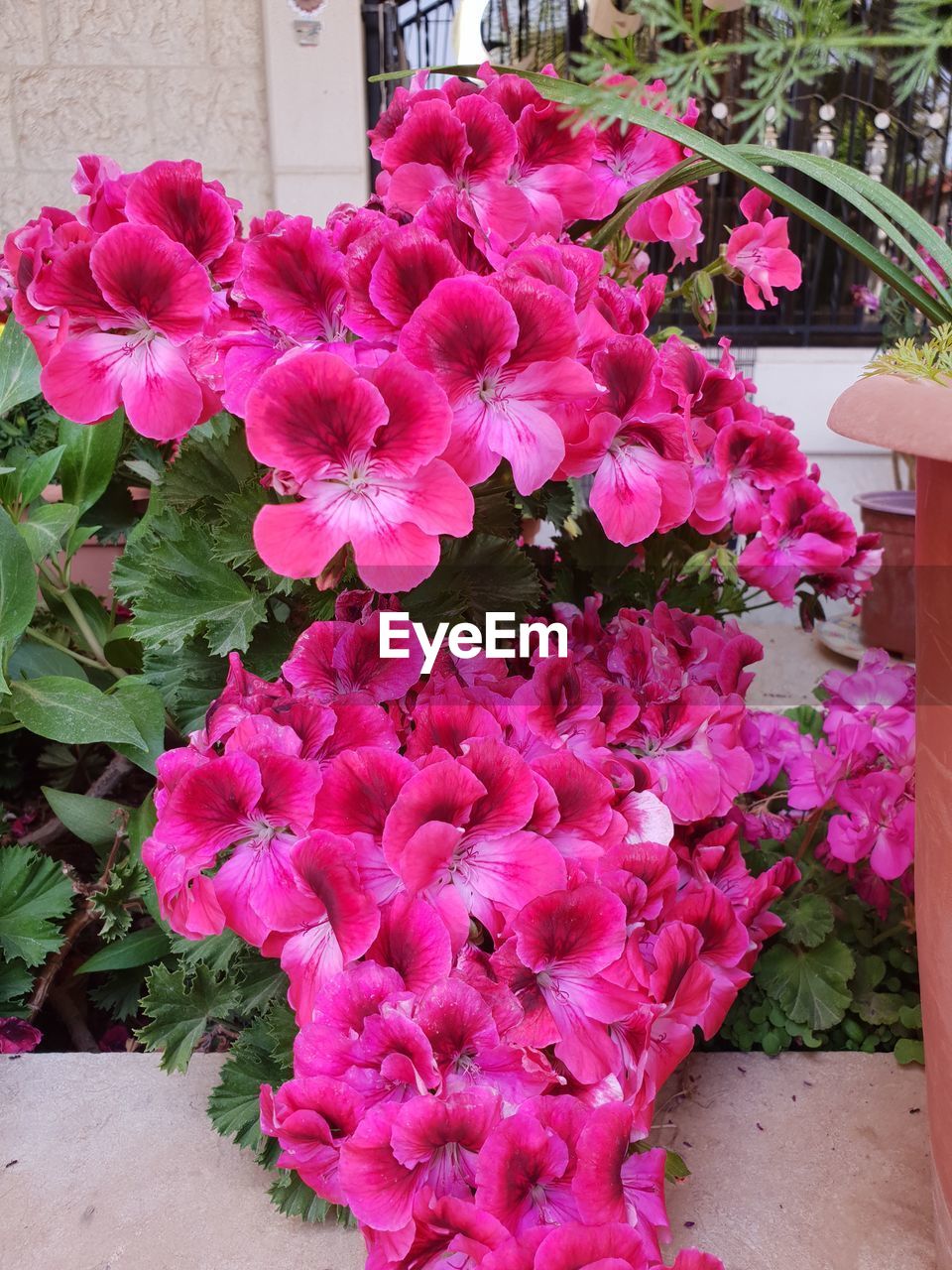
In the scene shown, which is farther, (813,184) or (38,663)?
(813,184)

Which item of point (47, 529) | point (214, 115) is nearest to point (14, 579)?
point (47, 529)

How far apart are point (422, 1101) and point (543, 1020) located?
0.09 meters

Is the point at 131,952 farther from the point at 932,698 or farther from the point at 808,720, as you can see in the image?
the point at 808,720

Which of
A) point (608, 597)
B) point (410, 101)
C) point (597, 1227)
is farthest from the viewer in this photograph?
point (608, 597)

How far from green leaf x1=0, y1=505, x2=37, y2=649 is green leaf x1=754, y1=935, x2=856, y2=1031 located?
695 mm

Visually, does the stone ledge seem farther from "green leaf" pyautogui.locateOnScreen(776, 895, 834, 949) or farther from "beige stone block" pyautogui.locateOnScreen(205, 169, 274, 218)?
"beige stone block" pyautogui.locateOnScreen(205, 169, 274, 218)

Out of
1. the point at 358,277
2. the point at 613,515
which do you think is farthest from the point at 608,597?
the point at 358,277

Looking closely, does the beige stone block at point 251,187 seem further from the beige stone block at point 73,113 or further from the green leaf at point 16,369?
the green leaf at point 16,369

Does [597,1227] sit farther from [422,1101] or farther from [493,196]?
[493,196]

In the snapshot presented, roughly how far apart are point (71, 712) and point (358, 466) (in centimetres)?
43

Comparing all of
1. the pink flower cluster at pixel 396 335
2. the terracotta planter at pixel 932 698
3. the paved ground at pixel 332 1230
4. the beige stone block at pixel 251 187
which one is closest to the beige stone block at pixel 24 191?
the beige stone block at pixel 251 187

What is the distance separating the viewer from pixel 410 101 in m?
0.67

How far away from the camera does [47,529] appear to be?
88 cm

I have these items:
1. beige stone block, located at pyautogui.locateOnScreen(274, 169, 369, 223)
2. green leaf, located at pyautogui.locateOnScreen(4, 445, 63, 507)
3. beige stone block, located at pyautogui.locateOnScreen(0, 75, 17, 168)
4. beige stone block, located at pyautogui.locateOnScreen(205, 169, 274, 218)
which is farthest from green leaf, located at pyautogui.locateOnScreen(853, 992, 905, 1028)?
beige stone block, located at pyautogui.locateOnScreen(0, 75, 17, 168)
